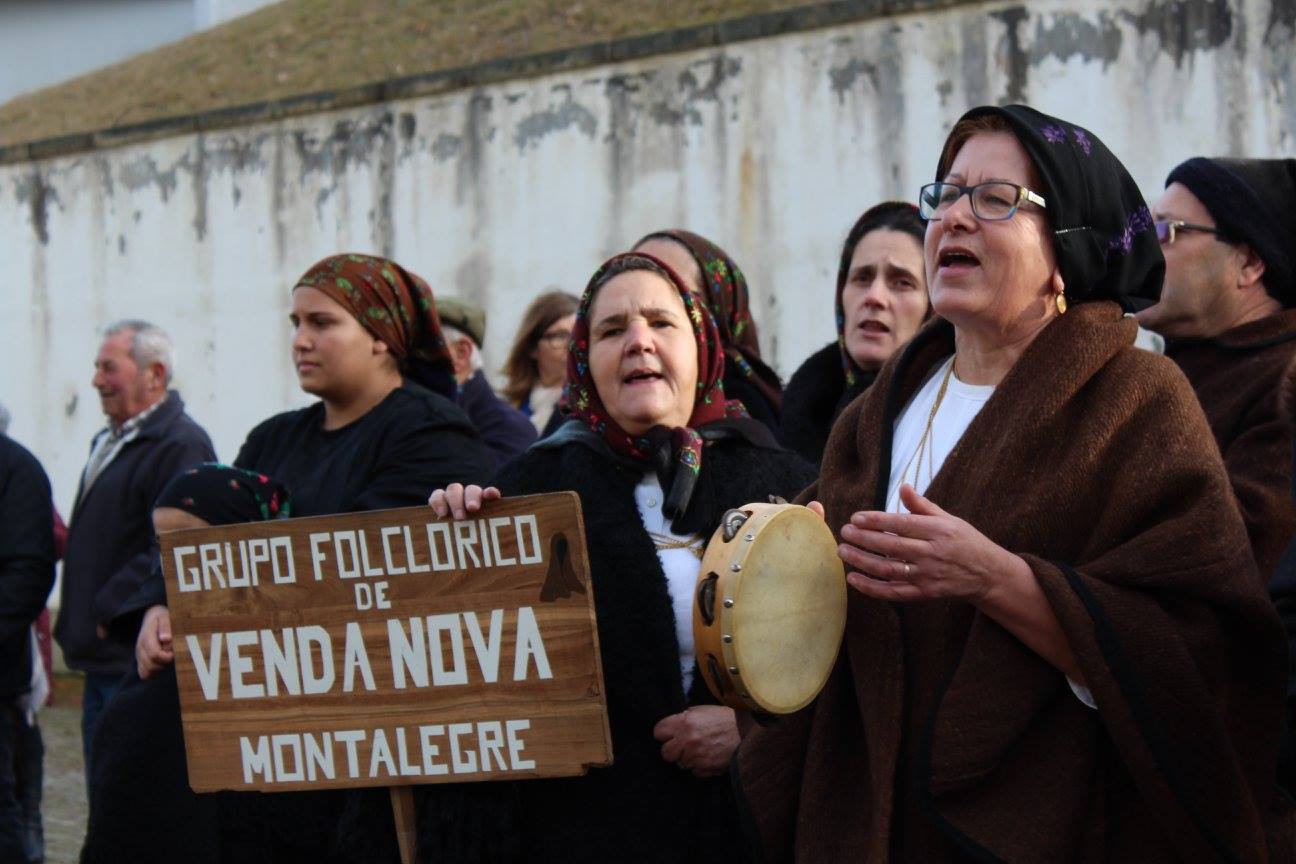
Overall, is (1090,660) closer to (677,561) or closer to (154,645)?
(677,561)

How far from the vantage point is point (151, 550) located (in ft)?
20.2

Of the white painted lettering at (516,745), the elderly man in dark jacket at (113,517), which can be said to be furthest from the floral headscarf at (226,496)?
the elderly man in dark jacket at (113,517)

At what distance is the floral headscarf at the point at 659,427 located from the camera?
3.57 m

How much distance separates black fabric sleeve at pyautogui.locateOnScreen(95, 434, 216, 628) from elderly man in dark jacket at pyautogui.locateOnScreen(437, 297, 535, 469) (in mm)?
1053

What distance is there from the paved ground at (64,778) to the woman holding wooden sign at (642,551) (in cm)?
439

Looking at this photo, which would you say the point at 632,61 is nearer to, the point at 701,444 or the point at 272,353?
the point at 272,353

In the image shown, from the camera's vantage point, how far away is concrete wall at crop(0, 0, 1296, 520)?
824 centimetres

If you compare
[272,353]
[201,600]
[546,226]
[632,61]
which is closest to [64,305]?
[272,353]

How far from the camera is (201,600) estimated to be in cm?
360

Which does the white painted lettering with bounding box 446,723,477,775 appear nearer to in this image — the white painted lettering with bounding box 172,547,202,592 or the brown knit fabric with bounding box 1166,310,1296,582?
the white painted lettering with bounding box 172,547,202,592

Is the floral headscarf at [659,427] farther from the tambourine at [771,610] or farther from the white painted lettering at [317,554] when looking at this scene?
Answer: the tambourine at [771,610]

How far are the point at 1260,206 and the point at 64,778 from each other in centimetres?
739

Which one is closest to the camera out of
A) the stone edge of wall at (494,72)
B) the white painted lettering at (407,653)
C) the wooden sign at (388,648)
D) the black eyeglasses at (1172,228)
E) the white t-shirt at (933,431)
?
the white t-shirt at (933,431)

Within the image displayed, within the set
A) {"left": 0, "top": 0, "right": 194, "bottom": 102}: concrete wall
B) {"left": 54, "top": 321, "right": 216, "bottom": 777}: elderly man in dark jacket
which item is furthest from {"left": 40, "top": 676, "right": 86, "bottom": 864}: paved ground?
{"left": 0, "top": 0, "right": 194, "bottom": 102}: concrete wall
